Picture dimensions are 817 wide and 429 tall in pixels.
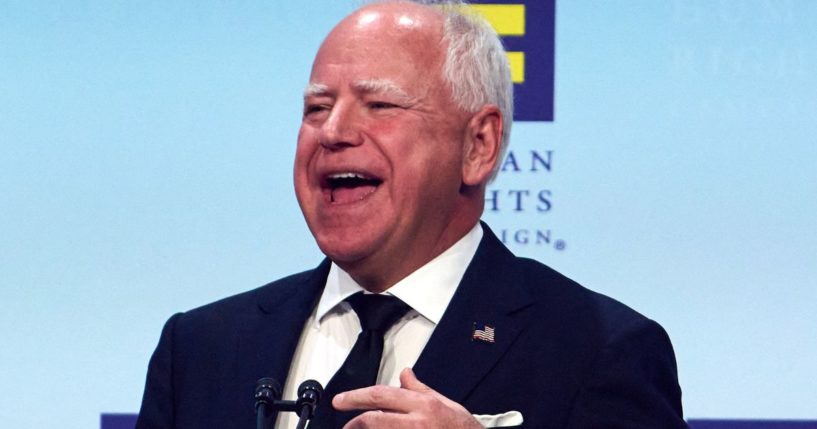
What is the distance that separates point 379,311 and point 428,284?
12 centimetres

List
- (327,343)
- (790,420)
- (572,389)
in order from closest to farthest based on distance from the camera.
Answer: (572,389), (327,343), (790,420)

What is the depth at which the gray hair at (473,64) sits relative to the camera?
2496 mm

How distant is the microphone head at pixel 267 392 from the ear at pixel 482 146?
647 mm

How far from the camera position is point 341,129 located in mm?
2381

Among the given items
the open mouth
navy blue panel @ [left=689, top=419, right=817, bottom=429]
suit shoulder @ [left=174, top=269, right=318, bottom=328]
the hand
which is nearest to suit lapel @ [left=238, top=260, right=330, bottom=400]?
suit shoulder @ [left=174, top=269, right=318, bottom=328]

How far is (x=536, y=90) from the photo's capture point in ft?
11.5

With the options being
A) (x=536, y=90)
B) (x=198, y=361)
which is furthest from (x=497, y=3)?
(x=198, y=361)

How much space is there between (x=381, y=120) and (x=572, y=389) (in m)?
0.62

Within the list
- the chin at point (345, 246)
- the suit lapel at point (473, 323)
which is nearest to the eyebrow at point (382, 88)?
the chin at point (345, 246)

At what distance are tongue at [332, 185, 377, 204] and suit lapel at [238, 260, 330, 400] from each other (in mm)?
291

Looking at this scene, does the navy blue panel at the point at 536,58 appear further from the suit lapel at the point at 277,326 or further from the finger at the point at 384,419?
the finger at the point at 384,419

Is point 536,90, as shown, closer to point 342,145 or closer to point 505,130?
point 505,130

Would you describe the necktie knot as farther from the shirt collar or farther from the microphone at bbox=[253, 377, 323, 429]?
the microphone at bbox=[253, 377, 323, 429]

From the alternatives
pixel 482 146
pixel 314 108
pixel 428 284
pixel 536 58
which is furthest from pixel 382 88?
pixel 536 58
